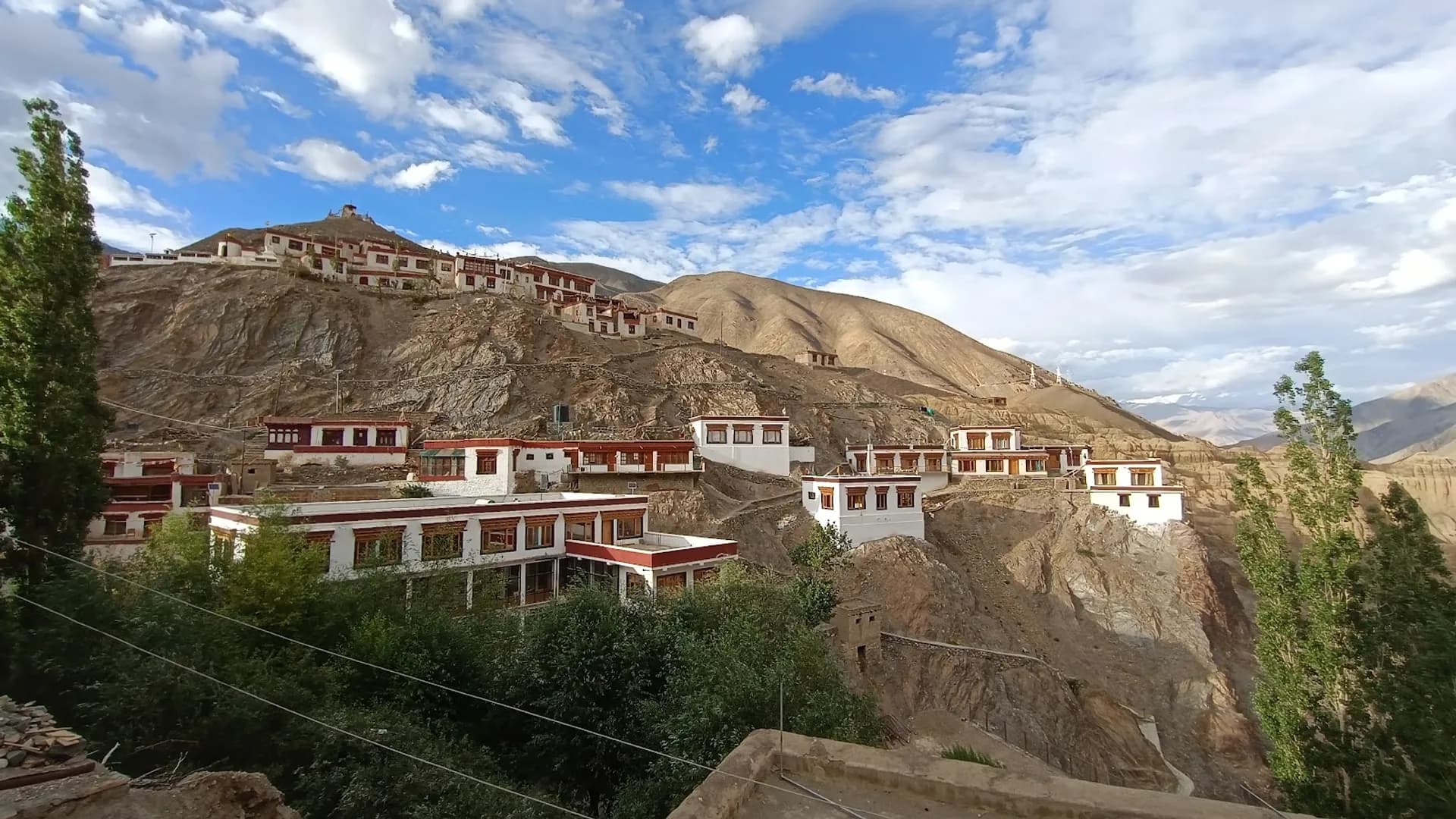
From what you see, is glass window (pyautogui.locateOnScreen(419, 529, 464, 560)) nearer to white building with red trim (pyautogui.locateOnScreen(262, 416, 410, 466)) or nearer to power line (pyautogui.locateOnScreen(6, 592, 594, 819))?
power line (pyautogui.locateOnScreen(6, 592, 594, 819))

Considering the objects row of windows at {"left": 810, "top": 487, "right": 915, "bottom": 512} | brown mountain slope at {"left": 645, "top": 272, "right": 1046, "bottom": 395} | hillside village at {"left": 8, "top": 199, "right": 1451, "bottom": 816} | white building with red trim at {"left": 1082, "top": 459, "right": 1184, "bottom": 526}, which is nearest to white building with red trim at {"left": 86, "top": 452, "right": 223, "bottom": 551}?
hillside village at {"left": 8, "top": 199, "right": 1451, "bottom": 816}

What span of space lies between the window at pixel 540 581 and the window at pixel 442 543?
110 inches

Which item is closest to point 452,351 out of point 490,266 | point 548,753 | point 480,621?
point 490,266

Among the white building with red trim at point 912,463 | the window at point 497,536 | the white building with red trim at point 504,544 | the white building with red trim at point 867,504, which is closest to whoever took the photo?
the white building with red trim at point 504,544

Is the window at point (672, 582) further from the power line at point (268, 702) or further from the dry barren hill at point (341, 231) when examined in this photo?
the dry barren hill at point (341, 231)

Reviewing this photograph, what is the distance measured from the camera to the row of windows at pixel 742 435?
47.7 m

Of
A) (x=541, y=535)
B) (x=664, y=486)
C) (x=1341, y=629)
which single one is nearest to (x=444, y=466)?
(x=664, y=486)

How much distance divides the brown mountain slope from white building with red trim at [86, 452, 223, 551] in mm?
102093

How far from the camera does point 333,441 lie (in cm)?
4250

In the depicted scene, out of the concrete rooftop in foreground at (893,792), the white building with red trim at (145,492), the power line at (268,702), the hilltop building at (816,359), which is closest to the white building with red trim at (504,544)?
the power line at (268,702)

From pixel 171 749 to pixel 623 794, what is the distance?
7.34 m

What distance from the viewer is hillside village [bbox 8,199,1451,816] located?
27047 millimetres

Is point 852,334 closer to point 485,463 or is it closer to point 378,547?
point 485,463

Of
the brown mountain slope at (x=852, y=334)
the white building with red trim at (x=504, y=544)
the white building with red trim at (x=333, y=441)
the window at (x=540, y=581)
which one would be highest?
the brown mountain slope at (x=852, y=334)
